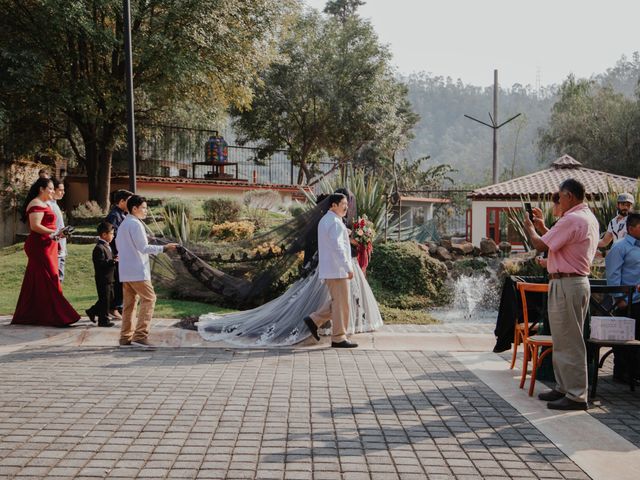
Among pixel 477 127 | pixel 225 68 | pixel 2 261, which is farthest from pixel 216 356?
pixel 477 127

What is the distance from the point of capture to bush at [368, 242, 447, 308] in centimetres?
1452

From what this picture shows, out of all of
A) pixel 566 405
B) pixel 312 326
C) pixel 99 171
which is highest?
pixel 99 171

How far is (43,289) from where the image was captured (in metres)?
9.89

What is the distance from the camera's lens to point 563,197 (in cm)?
635

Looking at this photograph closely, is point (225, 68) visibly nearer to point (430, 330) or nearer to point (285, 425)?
point (430, 330)

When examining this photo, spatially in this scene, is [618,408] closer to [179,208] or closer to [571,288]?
[571,288]

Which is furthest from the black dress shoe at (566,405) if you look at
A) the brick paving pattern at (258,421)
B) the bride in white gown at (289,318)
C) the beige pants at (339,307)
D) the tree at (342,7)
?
the tree at (342,7)

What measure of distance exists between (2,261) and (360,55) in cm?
2723

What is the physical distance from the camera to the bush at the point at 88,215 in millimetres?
22156

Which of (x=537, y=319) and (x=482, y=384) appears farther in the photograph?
(x=537, y=319)

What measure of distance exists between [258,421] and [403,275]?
9287mm

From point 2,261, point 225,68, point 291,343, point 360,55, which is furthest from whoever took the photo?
point 360,55

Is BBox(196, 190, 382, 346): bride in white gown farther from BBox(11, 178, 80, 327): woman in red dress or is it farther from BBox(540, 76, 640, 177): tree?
BBox(540, 76, 640, 177): tree

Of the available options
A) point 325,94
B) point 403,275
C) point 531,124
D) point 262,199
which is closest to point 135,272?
point 403,275
